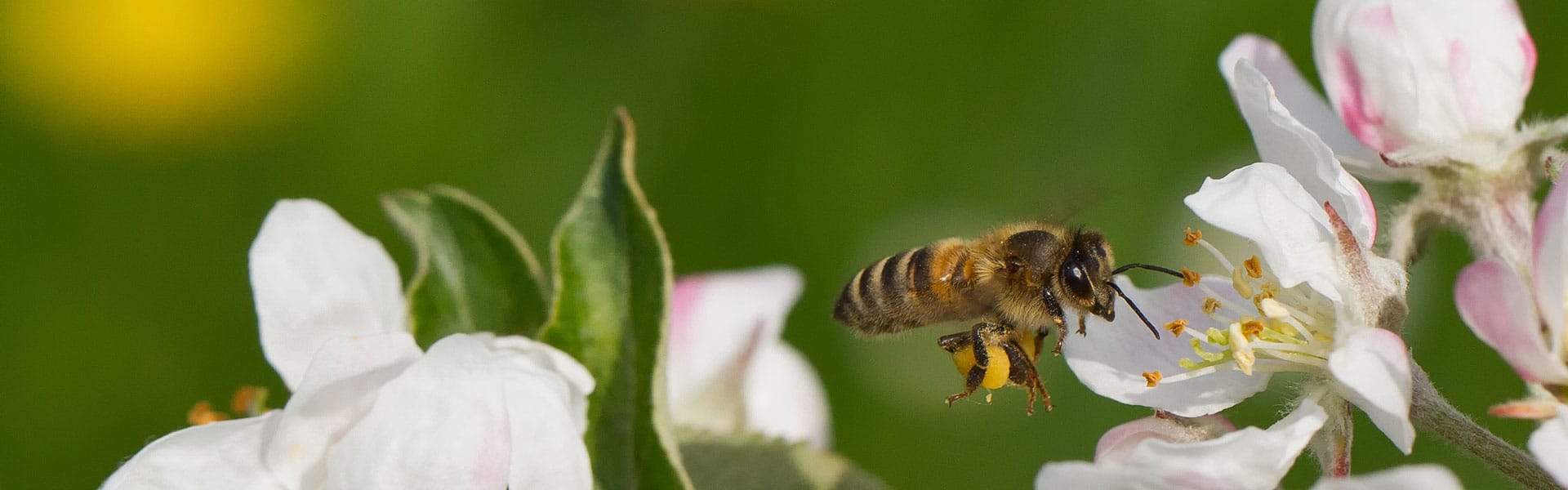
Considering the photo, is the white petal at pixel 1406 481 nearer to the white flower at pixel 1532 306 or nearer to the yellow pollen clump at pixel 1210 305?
the white flower at pixel 1532 306

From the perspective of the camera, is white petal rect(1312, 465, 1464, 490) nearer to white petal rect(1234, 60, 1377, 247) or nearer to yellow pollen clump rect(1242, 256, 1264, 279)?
white petal rect(1234, 60, 1377, 247)

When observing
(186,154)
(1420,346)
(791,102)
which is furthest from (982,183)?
(186,154)

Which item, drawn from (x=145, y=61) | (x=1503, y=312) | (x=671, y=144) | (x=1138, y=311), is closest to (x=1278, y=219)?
(x=1503, y=312)

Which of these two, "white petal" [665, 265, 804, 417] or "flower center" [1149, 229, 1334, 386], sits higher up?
"flower center" [1149, 229, 1334, 386]

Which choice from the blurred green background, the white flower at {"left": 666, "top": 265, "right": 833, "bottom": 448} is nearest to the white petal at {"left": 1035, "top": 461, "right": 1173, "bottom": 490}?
the white flower at {"left": 666, "top": 265, "right": 833, "bottom": 448}

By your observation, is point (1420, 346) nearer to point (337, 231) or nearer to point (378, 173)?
point (378, 173)

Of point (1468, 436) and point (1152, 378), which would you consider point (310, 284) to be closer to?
point (1152, 378)
